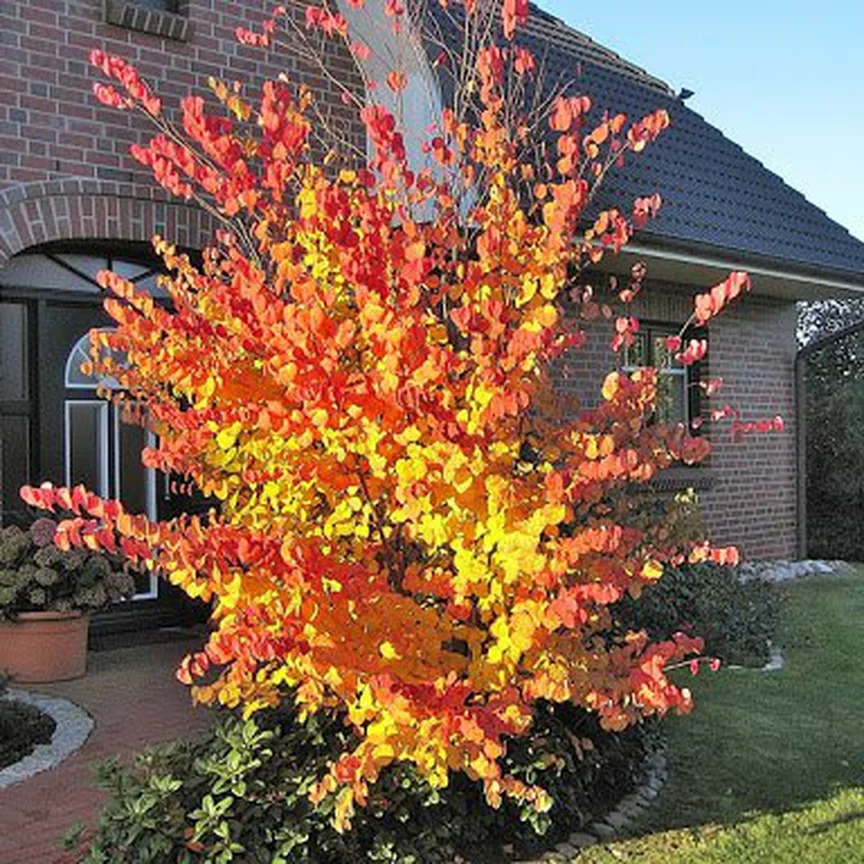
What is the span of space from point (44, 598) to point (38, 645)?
28 cm

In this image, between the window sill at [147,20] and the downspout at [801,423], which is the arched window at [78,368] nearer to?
the window sill at [147,20]

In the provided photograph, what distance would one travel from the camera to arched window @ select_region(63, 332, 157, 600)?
25.0 ft

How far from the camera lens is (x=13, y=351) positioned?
7.41 meters

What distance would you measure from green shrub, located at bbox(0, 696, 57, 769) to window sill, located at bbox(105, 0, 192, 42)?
417 cm

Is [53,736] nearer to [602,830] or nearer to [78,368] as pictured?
[602,830]

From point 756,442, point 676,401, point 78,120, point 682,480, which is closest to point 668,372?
point 676,401

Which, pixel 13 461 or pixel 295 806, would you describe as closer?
pixel 295 806

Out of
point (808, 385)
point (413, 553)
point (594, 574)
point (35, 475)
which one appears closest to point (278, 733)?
point (413, 553)

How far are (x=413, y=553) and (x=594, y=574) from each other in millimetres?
684

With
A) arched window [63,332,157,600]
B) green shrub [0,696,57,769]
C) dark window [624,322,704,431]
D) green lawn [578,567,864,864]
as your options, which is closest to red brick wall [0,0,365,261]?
arched window [63,332,157,600]

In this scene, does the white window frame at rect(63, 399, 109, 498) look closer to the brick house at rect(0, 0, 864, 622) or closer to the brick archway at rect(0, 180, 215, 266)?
the brick house at rect(0, 0, 864, 622)

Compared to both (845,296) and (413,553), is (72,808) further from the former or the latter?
(845,296)

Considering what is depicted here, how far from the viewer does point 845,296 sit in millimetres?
12461

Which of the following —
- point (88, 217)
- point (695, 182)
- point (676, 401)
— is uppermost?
point (695, 182)
